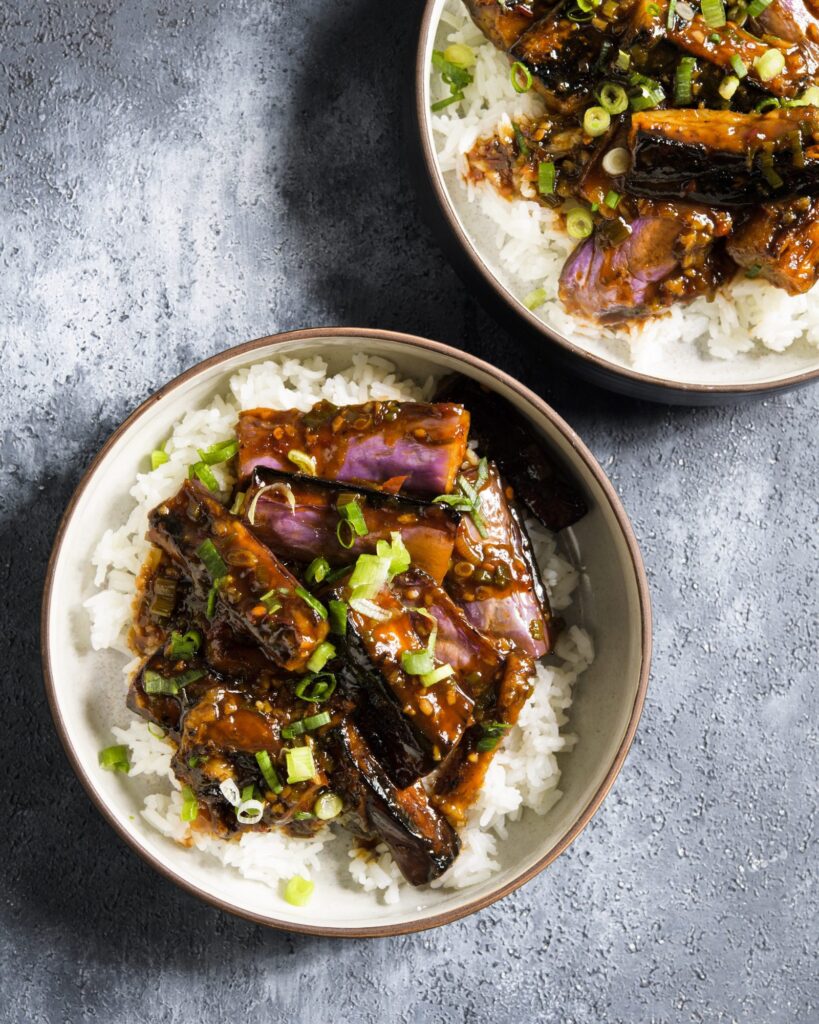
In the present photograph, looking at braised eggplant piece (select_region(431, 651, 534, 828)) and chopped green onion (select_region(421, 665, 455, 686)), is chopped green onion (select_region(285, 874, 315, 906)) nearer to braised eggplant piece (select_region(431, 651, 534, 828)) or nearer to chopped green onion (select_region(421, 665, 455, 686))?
braised eggplant piece (select_region(431, 651, 534, 828))

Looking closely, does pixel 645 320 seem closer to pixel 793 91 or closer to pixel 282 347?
pixel 793 91

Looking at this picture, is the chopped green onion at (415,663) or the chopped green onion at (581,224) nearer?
the chopped green onion at (415,663)

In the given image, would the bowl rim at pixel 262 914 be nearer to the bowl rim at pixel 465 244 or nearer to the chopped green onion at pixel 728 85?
the bowl rim at pixel 465 244

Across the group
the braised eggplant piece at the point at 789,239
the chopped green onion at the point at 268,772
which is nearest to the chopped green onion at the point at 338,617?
the chopped green onion at the point at 268,772

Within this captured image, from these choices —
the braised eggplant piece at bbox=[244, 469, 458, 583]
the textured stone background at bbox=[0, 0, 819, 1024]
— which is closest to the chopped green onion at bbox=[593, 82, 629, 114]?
the textured stone background at bbox=[0, 0, 819, 1024]

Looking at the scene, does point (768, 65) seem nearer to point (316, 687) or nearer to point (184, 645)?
point (316, 687)
